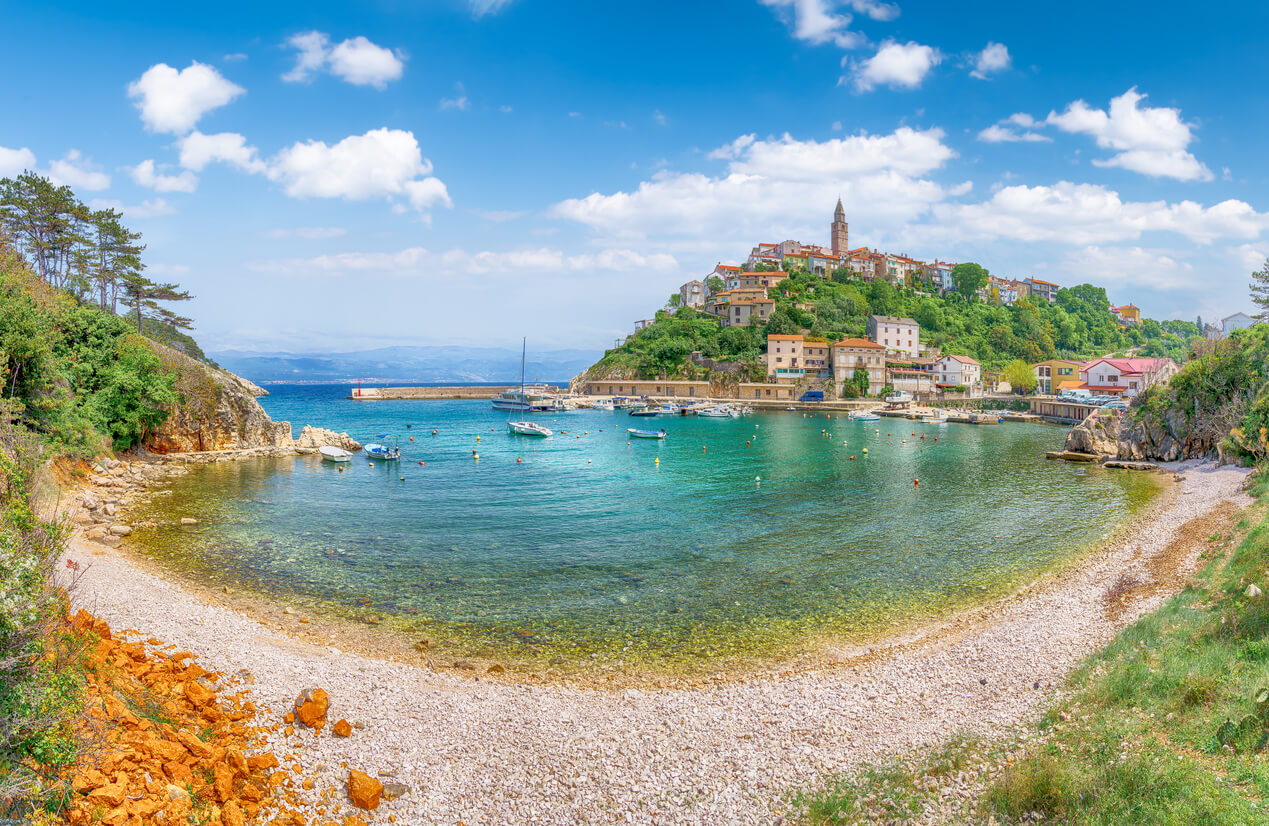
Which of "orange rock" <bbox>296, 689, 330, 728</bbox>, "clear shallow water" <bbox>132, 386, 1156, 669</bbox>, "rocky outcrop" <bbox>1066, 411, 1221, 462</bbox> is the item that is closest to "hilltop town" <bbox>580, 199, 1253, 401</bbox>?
"rocky outcrop" <bbox>1066, 411, 1221, 462</bbox>

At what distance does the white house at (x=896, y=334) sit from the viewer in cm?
10725

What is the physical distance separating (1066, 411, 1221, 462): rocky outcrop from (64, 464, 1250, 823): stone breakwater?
33061 millimetres

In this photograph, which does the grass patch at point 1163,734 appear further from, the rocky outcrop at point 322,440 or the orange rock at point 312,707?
the rocky outcrop at point 322,440

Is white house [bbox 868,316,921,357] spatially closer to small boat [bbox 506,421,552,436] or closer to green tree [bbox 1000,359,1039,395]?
green tree [bbox 1000,359,1039,395]

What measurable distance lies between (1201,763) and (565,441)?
52144mm

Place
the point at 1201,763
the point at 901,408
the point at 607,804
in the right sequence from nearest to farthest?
the point at 1201,763 < the point at 607,804 < the point at 901,408

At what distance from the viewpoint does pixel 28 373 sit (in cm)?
2428

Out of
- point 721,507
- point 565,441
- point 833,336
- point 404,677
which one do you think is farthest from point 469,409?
point 404,677

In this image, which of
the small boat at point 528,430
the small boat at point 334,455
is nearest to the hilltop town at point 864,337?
the small boat at point 528,430

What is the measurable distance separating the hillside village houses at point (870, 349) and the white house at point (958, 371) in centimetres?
15

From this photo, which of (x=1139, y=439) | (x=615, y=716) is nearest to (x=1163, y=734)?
(x=615, y=716)

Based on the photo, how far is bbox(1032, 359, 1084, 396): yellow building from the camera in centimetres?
9225

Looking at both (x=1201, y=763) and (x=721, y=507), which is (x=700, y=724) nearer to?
(x=1201, y=763)

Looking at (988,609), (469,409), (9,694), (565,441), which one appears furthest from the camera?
(469,409)
